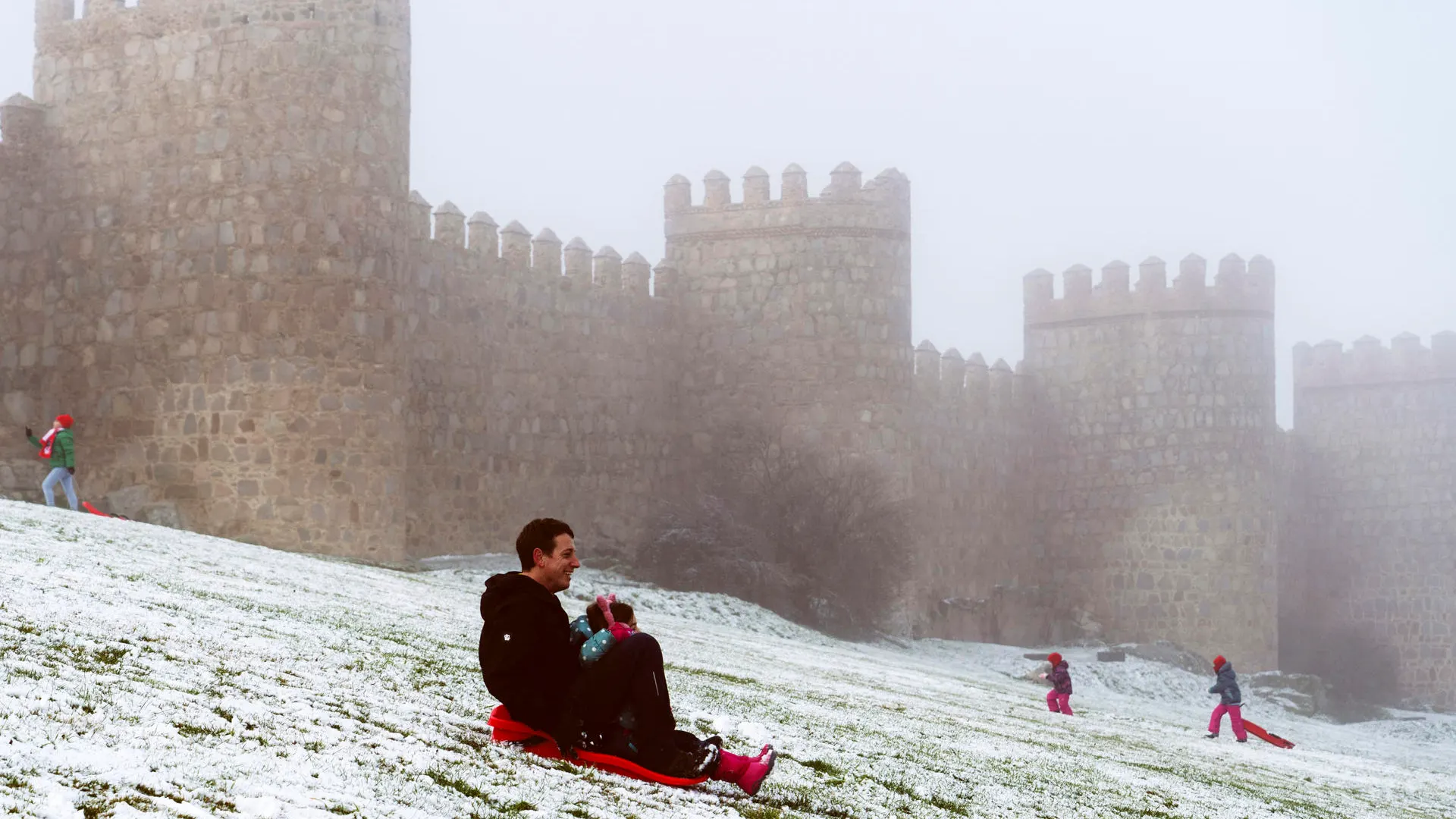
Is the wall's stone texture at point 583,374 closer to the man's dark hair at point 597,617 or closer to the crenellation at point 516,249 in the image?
the crenellation at point 516,249

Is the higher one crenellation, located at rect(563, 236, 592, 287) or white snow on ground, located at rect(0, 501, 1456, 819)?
crenellation, located at rect(563, 236, 592, 287)

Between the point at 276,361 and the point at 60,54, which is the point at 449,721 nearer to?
the point at 276,361

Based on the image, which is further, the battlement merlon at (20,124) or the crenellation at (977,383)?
the crenellation at (977,383)

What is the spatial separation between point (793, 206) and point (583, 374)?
4.49 metres

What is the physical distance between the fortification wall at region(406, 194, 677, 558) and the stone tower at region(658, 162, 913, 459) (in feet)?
2.03

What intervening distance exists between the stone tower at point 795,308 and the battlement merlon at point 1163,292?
20.2 feet

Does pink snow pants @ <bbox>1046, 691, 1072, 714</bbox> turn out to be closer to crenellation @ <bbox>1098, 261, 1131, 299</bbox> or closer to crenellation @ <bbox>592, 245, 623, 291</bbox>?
crenellation @ <bbox>592, 245, 623, 291</bbox>

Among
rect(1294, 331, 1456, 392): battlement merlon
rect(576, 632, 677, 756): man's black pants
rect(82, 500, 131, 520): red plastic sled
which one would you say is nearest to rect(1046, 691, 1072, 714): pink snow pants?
rect(82, 500, 131, 520): red plastic sled

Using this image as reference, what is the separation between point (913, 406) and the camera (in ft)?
96.3

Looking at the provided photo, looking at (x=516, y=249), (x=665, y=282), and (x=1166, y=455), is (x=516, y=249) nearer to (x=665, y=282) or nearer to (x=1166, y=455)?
(x=665, y=282)

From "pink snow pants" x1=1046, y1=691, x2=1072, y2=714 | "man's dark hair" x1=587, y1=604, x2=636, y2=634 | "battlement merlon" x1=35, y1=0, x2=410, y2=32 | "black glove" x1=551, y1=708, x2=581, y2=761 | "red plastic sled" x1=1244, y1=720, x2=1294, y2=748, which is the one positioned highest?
"battlement merlon" x1=35, y1=0, x2=410, y2=32

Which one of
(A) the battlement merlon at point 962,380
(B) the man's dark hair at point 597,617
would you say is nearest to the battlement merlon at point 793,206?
(A) the battlement merlon at point 962,380

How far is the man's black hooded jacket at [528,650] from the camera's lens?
748 cm

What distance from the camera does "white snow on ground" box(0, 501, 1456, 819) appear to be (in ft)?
20.8
